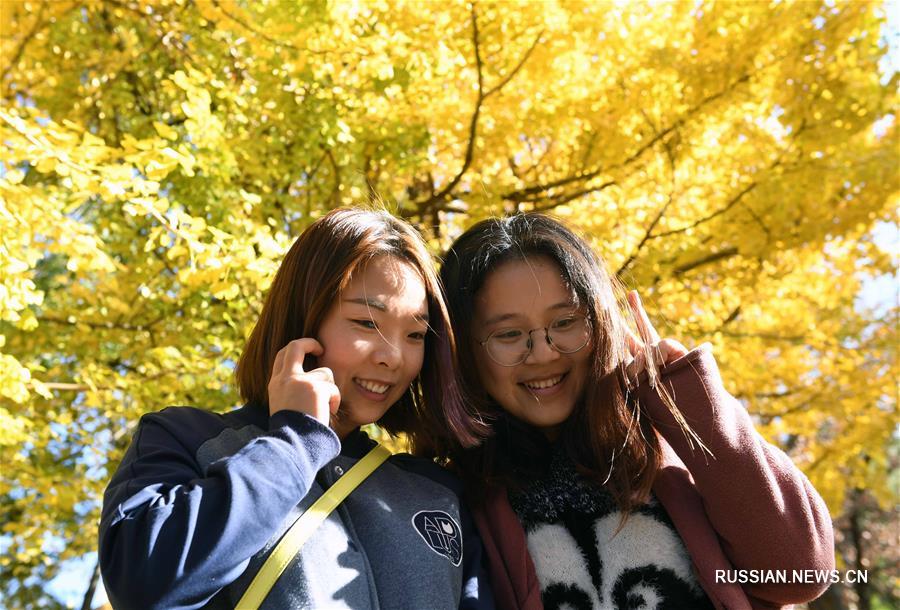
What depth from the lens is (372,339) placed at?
165 cm

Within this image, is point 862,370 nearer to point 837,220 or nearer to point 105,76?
point 837,220

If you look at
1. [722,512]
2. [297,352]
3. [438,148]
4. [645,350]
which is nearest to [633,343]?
[645,350]

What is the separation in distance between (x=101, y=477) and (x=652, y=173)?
2.97 m

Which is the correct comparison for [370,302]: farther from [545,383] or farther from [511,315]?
[545,383]

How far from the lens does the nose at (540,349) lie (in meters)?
1.78

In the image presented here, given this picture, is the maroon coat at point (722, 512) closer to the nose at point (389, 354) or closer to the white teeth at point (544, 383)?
the white teeth at point (544, 383)

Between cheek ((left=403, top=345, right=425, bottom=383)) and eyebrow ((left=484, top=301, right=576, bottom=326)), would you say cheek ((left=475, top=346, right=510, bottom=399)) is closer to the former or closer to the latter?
eyebrow ((left=484, top=301, right=576, bottom=326))

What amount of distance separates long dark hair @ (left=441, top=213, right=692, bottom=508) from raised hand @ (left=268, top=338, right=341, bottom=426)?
0.35m

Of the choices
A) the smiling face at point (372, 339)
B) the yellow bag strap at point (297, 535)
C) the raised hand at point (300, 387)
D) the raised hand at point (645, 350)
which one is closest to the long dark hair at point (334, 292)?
the smiling face at point (372, 339)

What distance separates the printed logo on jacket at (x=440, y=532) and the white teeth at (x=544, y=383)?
0.36 metres

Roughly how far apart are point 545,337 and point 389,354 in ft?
1.24

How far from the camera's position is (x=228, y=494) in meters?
1.25

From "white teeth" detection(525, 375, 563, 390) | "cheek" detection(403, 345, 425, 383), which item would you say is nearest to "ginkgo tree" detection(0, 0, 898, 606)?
"cheek" detection(403, 345, 425, 383)

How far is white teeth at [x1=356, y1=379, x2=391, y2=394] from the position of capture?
1.67 m
